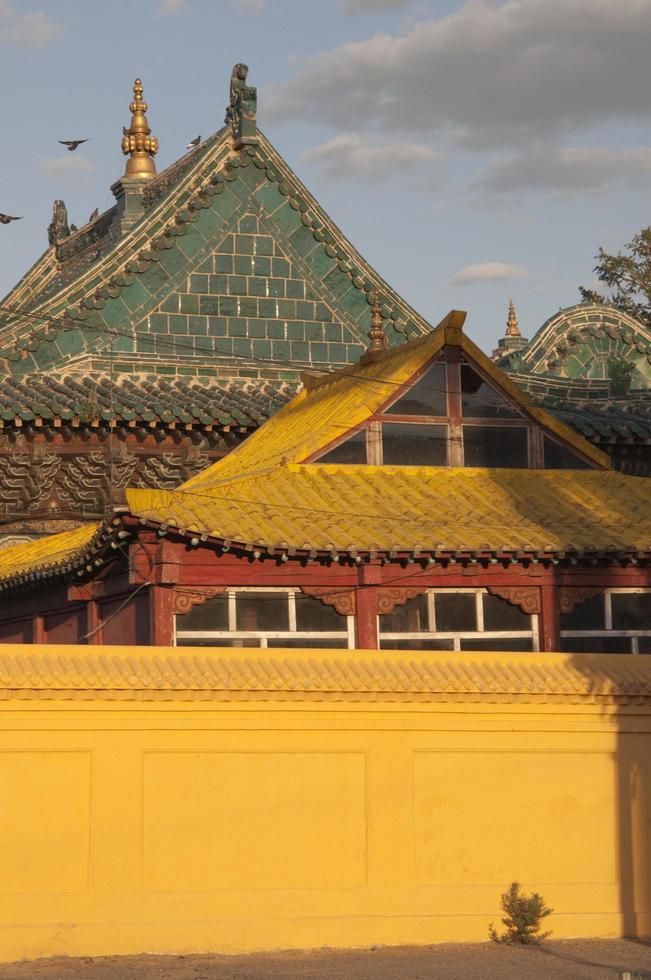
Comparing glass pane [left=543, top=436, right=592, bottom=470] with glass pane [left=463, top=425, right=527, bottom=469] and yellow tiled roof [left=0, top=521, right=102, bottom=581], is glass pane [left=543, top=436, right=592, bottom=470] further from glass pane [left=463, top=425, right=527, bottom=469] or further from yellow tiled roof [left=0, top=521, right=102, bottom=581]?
yellow tiled roof [left=0, top=521, right=102, bottom=581]

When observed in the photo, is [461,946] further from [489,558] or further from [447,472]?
[447,472]

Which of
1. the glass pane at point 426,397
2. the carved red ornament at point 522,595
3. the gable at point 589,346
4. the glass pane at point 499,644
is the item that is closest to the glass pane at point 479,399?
the glass pane at point 426,397

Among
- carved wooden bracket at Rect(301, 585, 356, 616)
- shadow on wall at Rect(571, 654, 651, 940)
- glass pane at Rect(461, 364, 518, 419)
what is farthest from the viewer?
glass pane at Rect(461, 364, 518, 419)

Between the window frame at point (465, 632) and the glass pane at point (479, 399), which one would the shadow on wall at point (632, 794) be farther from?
the glass pane at point (479, 399)

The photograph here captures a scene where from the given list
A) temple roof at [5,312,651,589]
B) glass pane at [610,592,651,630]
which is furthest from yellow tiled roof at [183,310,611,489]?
glass pane at [610,592,651,630]

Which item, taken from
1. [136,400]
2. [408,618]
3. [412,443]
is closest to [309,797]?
[408,618]

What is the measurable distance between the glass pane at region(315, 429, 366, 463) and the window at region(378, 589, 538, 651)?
7.17 feet

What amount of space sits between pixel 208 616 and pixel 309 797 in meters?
5.37

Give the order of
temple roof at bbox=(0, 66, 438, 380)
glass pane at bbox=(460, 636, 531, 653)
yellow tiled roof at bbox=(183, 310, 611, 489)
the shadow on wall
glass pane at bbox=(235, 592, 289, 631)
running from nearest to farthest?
the shadow on wall → glass pane at bbox=(235, 592, 289, 631) → glass pane at bbox=(460, 636, 531, 653) → yellow tiled roof at bbox=(183, 310, 611, 489) → temple roof at bbox=(0, 66, 438, 380)

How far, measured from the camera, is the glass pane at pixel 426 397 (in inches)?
864

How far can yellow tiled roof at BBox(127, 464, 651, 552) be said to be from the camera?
63.6ft

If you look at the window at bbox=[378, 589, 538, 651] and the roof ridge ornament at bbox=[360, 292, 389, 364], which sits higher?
the roof ridge ornament at bbox=[360, 292, 389, 364]

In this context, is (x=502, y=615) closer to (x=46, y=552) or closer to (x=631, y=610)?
(x=631, y=610)

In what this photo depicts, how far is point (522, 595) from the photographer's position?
20.5 m
